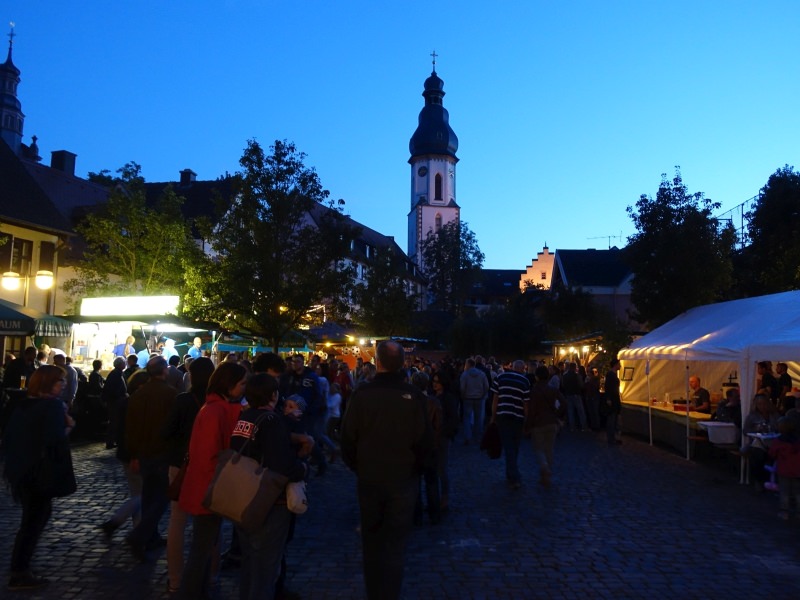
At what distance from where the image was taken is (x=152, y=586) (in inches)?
219

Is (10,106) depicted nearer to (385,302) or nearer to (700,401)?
(385,302)

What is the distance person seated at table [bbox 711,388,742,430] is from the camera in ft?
41.3

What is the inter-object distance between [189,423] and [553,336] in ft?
120

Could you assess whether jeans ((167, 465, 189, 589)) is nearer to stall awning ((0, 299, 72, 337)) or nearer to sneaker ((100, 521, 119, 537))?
sneaker ((100, 521, 119, 537))

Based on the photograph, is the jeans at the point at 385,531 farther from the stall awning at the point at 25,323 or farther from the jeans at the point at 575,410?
the jeans at the point at 575,410

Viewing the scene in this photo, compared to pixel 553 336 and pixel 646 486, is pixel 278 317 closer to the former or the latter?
pixel 646 486

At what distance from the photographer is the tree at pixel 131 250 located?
28.2 meters

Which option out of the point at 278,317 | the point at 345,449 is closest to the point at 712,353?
the point at 345,449

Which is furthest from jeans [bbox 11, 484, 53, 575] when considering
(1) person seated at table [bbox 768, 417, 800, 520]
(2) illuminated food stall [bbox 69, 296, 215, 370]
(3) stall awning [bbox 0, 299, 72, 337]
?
(3) stall awning [bbox 0, 299, 72, 337]

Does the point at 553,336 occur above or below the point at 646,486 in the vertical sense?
above

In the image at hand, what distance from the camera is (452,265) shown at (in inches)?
2936

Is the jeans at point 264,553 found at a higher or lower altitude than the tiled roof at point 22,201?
lower

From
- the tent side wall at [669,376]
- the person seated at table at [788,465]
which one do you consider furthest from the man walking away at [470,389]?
the person seated at table at [788,465]

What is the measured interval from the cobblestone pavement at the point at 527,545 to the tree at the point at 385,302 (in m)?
36.0
